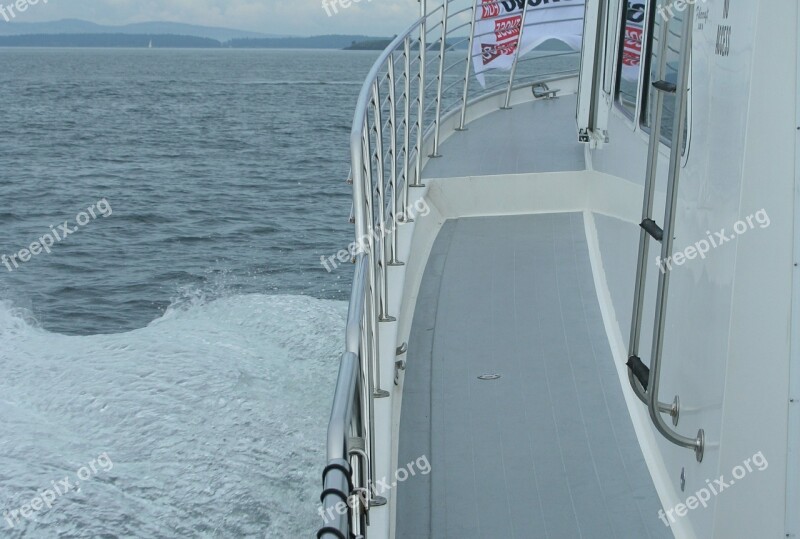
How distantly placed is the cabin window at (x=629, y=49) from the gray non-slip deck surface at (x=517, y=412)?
767 mm

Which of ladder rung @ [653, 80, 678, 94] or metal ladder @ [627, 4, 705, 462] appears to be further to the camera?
ladder rung @ [653, 80, 678, 94]

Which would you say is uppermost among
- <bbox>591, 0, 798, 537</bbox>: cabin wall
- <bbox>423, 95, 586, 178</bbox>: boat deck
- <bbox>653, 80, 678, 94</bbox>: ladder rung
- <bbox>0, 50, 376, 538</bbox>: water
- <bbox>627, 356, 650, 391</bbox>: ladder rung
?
<bbox>653, 80, 678, 94</bbox>: ladder rung

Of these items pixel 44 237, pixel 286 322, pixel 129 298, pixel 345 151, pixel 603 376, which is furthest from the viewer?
pixel 345 151

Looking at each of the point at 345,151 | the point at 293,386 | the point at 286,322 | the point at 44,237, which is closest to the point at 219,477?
the point at 293,386

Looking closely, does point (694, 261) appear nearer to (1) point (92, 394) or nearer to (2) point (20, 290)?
(1) point (92, 394)

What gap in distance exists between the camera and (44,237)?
572 inches

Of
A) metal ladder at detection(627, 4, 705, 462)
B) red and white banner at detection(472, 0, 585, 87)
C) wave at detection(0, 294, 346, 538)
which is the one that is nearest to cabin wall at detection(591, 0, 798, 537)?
metal ladder at detection(627, 4, 705, 462)

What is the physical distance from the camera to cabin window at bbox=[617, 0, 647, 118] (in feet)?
12.1

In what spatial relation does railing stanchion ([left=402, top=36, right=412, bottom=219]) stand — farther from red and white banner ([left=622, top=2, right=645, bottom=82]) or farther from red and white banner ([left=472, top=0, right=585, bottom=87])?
red and white banner ([left=472, top=0, right=585, bottom=87])

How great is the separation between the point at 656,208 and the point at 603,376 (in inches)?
34.3

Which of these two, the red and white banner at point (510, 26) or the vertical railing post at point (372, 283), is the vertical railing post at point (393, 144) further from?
the red and white banner at point (510, 26)

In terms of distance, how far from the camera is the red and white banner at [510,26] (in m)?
6.90

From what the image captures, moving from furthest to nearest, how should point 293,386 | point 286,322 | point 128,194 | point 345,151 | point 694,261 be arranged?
1. point 345,151
2. point 128,194
3. point 286,322
4. point 293,386
5. point 694,261

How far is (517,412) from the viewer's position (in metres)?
2.83
